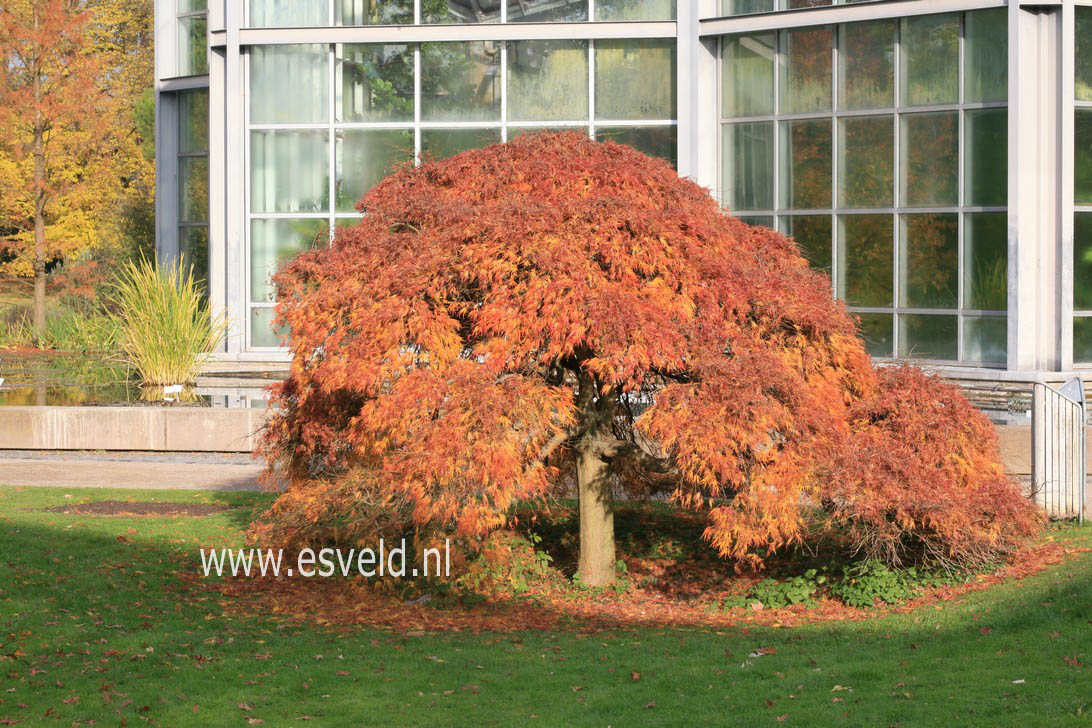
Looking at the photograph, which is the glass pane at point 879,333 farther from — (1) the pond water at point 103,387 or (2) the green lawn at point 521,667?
(2) the green lawn at point 521,667

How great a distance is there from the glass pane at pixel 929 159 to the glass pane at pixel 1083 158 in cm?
153

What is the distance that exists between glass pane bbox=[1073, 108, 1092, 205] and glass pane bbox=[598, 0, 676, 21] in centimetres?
635

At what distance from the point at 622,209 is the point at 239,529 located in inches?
189

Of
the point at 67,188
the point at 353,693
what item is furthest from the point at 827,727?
the point at 67,188

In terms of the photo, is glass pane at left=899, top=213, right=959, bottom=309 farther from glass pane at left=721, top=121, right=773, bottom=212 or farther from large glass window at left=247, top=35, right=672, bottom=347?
large glass window at left=247, top=35, right=672, bottom=347

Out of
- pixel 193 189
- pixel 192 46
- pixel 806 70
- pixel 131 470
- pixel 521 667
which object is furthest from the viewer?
pixel 193 189

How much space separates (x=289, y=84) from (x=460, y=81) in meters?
2.75

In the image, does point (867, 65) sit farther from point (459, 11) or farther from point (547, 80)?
point (459, 11)

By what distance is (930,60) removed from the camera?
1852cm

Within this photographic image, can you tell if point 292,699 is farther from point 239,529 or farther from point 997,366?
point 997,366

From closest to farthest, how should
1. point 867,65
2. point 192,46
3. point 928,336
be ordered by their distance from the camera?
point 928,336, point 867,65, point 192,46

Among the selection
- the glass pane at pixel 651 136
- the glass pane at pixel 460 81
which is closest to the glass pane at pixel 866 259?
the glass pane at pixel 651 136

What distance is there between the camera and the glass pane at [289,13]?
69.3ft

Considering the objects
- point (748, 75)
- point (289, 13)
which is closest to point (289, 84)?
point (289, 13)
